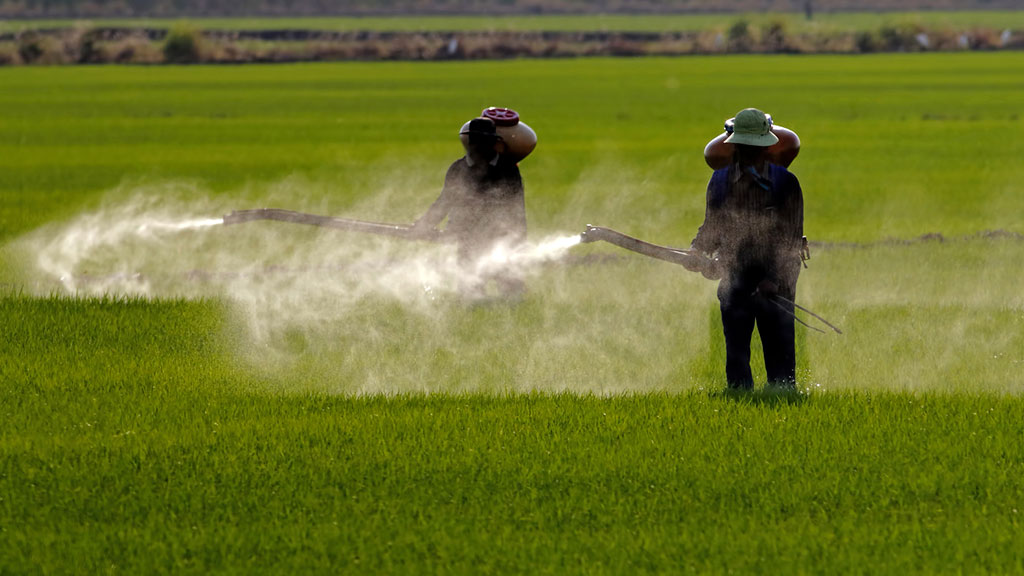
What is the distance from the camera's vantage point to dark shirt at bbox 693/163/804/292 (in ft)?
31.0

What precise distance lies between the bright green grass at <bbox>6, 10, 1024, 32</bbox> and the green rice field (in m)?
96.9

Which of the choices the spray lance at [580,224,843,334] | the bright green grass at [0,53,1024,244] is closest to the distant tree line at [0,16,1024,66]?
the bright green grass at [0,53,1024,244]

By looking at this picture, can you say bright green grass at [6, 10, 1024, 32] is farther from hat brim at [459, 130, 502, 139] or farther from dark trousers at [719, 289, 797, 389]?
dark trousers at [719, 289, 797, 389]

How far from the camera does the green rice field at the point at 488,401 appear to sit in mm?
7352

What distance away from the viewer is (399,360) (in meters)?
11.5

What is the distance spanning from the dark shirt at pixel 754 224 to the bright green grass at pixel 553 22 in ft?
345

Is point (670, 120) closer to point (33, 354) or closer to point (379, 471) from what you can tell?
point (33, 354)

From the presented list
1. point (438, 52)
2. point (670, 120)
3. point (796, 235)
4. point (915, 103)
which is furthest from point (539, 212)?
point (438, 52)

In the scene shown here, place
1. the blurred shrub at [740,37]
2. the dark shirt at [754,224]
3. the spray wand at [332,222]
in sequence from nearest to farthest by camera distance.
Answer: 1. the dark shirt at [754,224]
2. the spray wand at [332,222]
3. the blurred shrub at [740,37]

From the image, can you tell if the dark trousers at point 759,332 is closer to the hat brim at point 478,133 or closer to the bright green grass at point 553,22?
the hat brim at point 478,133

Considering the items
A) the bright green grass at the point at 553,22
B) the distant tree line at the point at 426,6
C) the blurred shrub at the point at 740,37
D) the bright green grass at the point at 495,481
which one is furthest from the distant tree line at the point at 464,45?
the bright green grass at the point at 495,481

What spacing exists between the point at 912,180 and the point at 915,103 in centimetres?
2072

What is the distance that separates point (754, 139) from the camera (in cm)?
935

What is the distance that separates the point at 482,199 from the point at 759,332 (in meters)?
3.89
